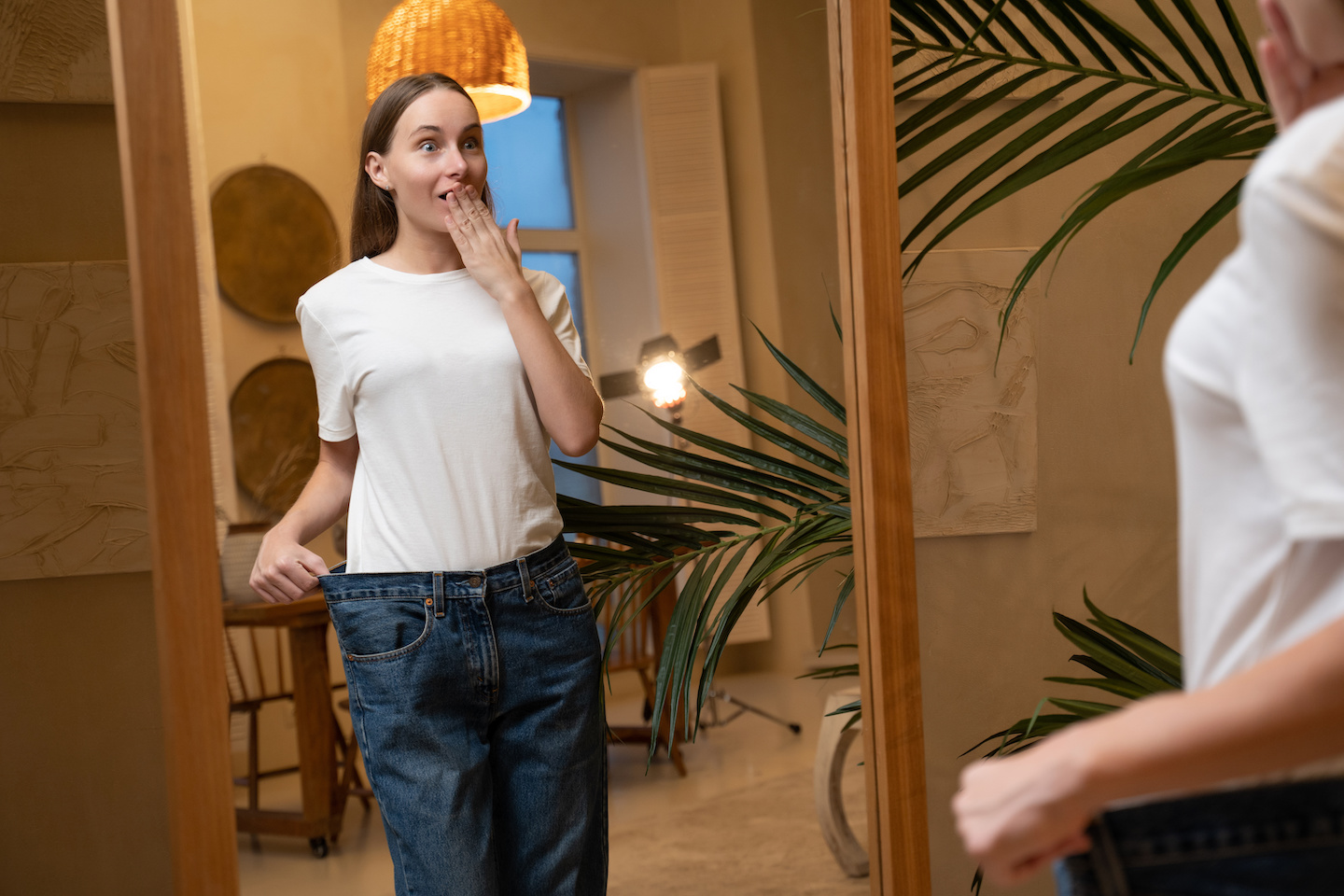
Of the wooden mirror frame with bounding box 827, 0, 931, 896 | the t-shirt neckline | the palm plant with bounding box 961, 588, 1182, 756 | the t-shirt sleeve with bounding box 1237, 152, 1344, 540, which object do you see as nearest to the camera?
the t-shirt sleeve with bounding box 1237, 152, 1344, 540

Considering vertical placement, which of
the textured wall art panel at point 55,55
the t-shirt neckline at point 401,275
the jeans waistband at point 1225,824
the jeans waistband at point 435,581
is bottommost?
the jeans waistband at point 1225,824

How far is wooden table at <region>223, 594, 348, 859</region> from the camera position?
51.4 inches

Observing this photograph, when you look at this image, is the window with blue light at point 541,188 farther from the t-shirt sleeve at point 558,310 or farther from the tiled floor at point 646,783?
the tiled floor at point 646,783

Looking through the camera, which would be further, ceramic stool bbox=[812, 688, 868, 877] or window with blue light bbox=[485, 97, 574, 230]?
ceramic stool bbox=[812, 688, 868, 877]

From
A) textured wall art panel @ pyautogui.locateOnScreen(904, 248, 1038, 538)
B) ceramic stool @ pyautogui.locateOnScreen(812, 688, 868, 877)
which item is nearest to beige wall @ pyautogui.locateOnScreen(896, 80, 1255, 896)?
textured wall art panel @ pyautogui.locateOnScreen(904, 248, 1038, 538)

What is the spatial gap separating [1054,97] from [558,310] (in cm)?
90

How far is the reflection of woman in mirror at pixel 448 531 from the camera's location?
125cm

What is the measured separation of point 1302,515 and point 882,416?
3.39ft

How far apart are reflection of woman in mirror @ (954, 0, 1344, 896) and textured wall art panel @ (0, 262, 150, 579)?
1133 mm

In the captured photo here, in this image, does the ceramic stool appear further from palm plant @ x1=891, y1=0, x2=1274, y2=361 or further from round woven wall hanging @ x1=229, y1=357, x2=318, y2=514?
round woven wall hanging @ x1=229, y1=357, x2=318, y2=514

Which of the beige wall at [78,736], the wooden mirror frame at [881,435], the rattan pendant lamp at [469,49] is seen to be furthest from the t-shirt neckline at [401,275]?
the wooden mirror frame at [881,435]

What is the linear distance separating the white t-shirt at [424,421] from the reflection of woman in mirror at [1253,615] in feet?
2.59

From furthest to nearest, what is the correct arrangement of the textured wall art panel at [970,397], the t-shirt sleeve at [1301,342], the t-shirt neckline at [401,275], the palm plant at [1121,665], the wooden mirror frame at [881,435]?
the textured wall art panel at [970,397] < the wooden mirror frame at [881,435] < the palm plant at [1121,665] < the t-shirt neckline at [401,275] < the t-shirt sleeve at [1301,342]

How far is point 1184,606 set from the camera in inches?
26.6
